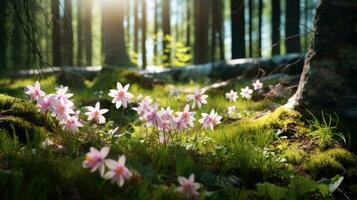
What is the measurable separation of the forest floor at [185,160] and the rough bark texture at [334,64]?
229 mm

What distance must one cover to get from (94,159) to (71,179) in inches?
15.1

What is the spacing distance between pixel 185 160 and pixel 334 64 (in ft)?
7.93

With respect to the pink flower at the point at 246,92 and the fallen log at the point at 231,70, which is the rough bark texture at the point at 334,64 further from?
the fallen log at the point at 231,70

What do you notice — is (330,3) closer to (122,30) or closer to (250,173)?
(250,173)

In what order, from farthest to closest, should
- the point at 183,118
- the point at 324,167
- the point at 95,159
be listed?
1. the point at 324,167
2. the point at 183,118
3. the point at 95,159

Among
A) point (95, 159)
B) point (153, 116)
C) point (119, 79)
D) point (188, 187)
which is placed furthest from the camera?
point (119, 79)

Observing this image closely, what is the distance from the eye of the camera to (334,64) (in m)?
4.46

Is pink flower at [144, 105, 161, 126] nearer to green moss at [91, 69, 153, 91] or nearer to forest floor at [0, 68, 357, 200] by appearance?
forest floor at [0, 68, 357, 200]

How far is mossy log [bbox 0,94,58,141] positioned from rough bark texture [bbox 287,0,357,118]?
2664 mm

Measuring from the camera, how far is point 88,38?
92.9ft

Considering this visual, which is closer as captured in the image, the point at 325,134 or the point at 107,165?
the point at 107,165

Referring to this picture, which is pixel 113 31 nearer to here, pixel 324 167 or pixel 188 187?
pixel 324 167

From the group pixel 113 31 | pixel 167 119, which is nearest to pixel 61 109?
pixel 167 119

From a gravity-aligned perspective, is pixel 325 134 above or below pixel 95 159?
below
